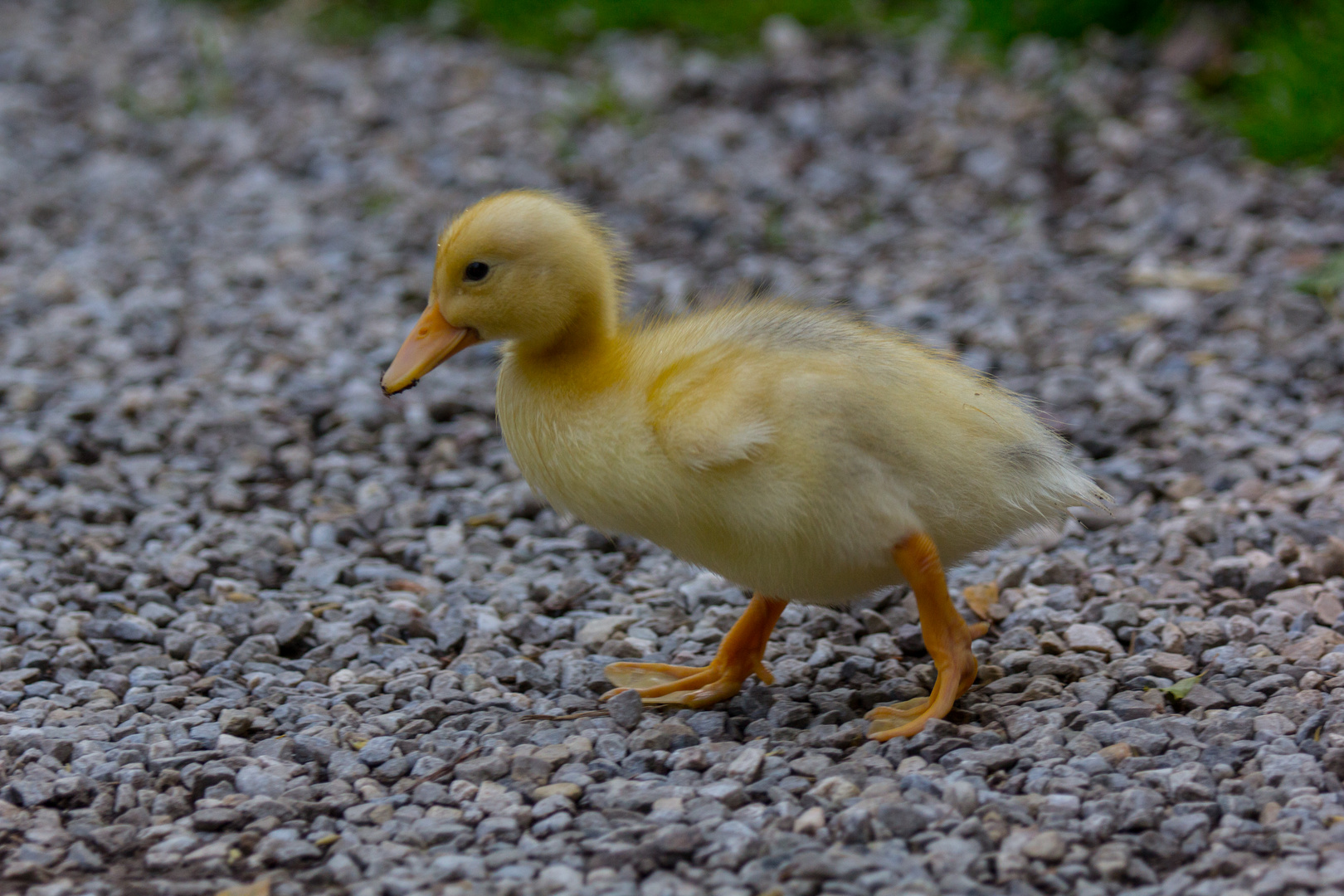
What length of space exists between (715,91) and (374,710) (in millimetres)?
5426

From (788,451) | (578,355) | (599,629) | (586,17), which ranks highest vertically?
(586,17)

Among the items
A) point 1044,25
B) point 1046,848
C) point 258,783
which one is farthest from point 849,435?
point 1044,25

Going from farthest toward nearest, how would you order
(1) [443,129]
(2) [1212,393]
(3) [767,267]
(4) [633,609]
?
1. (1) [443,129]
2. (3) [767,267]
3. (2) [1212,393]
4. (4) [633,609]

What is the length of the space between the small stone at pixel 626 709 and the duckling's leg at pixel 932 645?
55 centimetres

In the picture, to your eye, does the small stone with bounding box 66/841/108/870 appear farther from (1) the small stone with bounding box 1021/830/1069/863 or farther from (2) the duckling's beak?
(1) the small stone with bounding box 1021/830/1069/863

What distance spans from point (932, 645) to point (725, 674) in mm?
531

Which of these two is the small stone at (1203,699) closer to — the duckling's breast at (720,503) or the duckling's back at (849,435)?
the duckling's back at (849,435)

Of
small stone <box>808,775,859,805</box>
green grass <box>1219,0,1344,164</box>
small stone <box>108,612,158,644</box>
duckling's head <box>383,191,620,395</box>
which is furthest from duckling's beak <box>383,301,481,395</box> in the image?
green grass <box>1219,0,1344,164</box>

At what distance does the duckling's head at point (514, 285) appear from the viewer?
3.41 metres

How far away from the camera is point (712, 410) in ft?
10.4

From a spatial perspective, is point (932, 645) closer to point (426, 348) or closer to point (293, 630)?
point (426, 348)

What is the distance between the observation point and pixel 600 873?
2699 mm

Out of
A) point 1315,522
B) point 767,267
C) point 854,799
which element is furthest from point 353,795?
point 767,267

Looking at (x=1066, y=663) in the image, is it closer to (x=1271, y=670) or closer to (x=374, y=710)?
(x=1271, y=670)
